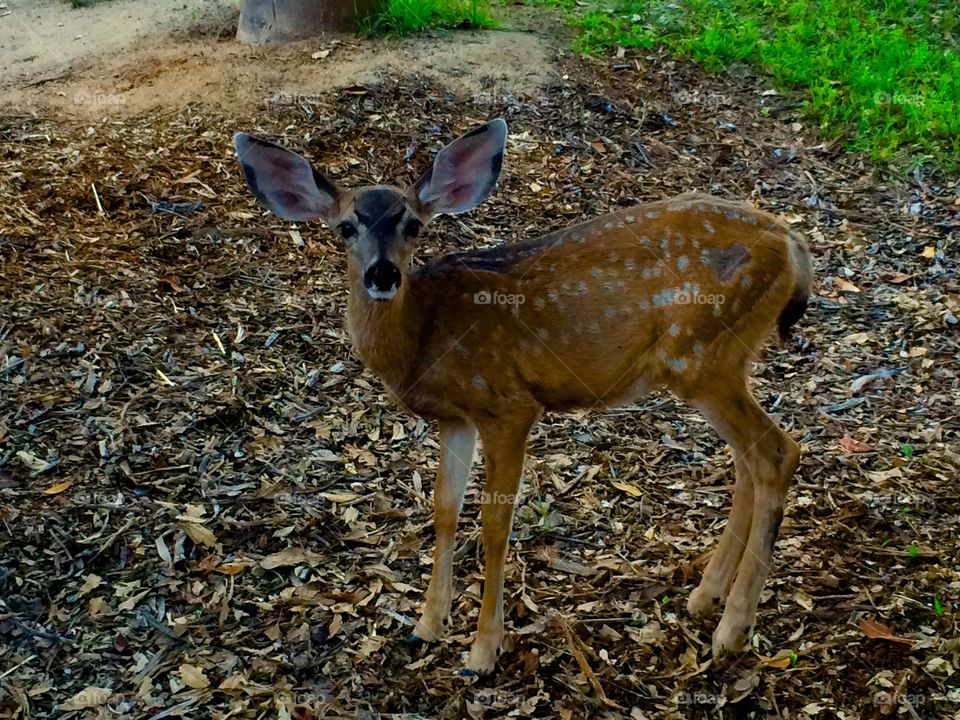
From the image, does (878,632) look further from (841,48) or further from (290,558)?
(841,48)

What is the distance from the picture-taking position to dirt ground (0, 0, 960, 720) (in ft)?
12.7

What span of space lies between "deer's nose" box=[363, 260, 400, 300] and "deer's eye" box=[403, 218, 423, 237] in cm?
27

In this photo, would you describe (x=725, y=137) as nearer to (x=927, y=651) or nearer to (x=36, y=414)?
(x=927, y=651)

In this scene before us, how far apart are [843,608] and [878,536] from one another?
48 centimetres

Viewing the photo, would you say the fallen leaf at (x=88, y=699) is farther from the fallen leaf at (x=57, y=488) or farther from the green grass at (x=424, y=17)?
the green grass at (x=424, y=17)

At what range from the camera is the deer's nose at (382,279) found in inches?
143

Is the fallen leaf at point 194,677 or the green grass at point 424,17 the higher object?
the green grass at point 424,17

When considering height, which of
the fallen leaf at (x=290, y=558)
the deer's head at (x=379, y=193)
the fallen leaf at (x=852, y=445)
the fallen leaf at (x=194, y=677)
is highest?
the deer's head at (x=379, y=193)

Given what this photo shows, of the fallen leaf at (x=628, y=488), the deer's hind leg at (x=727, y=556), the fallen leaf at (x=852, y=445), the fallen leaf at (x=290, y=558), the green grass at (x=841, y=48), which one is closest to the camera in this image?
the deer's hind leg at (x=727, y=556)

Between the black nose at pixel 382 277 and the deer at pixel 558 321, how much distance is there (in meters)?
0.10

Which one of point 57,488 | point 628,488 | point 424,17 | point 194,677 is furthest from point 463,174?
point 424,17

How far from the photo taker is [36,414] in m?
4.91

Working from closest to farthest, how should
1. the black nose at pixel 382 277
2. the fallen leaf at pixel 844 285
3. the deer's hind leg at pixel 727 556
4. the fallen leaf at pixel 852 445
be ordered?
1. the black nose at pixel 382 277
2. the deer's hind leg at pixel 727 556
3. the fallen leaf at pixel 852 445
4. the fallen leaf at pixel 844 285

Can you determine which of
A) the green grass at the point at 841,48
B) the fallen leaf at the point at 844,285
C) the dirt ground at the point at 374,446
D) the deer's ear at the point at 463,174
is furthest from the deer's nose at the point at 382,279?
the green grass at the point at 841,48
